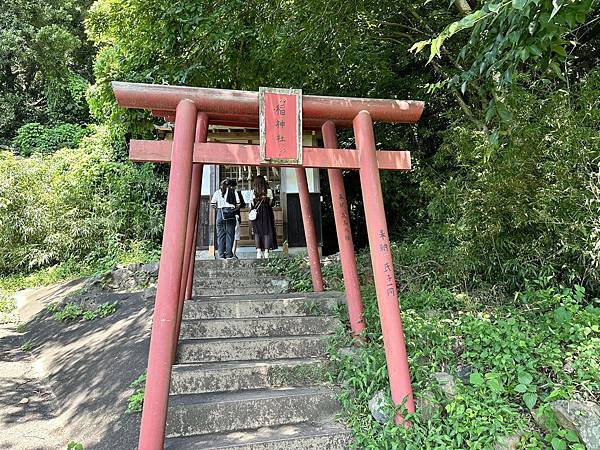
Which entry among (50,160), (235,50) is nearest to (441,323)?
(235,50)

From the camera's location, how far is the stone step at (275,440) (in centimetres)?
303

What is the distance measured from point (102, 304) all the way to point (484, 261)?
19.8ft

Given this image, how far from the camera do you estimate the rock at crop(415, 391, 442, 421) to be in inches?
122

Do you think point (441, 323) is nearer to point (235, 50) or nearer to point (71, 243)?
point (235, 50)

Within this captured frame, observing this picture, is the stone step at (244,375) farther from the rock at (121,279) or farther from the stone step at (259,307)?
the rock at (121,279)

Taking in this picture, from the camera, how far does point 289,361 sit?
12.8 ft

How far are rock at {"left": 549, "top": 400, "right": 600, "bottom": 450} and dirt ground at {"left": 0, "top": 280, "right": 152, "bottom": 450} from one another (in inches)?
122

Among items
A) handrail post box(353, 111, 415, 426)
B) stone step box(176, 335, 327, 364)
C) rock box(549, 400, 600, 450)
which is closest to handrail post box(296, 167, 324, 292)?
stone step box(176, 335, 327, 364)

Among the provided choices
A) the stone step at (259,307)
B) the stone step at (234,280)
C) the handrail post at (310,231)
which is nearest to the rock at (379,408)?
the stone step at (259,307)

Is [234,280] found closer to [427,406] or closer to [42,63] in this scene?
[427,406]

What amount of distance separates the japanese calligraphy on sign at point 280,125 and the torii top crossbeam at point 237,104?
0.36 ft

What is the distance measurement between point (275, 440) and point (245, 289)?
9.67 ft

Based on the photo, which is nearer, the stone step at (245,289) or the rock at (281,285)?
the stone step at (245,289)

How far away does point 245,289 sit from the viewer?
19.3 feet
